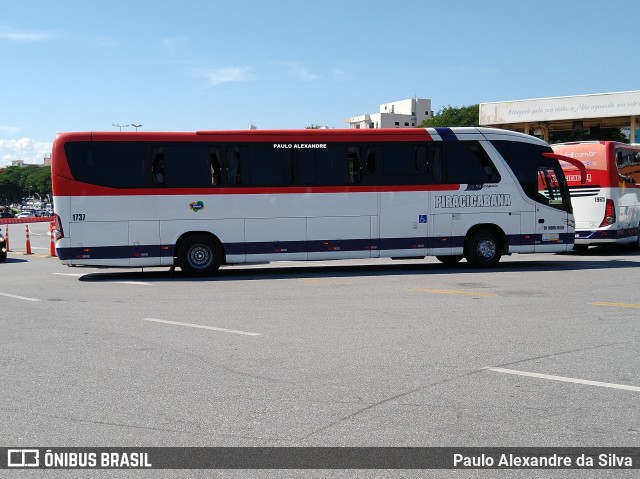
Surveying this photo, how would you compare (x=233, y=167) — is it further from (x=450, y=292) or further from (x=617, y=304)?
(x=617, y=304)

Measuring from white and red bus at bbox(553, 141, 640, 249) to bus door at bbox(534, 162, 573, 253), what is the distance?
3421 mm

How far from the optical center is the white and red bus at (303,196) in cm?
1627

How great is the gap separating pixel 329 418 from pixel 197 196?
11.8 metres

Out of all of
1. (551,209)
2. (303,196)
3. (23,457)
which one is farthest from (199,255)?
(23,457)

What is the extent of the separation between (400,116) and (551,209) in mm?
148216

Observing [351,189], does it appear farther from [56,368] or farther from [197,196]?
[56,368]

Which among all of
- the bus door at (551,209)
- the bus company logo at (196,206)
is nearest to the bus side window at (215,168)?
the bus company logo at (196,206)

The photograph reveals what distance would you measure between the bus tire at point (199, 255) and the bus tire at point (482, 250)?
20.8 feet

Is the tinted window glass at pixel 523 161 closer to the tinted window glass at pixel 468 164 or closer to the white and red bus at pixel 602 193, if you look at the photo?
the tinted window glass at pixel 468 164

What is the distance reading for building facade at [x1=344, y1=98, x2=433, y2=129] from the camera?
15962 centimetres

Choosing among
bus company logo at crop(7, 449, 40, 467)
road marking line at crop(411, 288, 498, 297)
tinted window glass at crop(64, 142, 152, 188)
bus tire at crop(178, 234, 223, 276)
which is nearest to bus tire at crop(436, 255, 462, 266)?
road marking line at crop(411, 288, 498, 297)

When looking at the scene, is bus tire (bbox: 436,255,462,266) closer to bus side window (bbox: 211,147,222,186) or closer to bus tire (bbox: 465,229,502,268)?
bus tire (bbox: 465,229,502,268)

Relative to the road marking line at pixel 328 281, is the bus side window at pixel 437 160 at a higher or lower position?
higher

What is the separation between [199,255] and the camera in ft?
55.2
